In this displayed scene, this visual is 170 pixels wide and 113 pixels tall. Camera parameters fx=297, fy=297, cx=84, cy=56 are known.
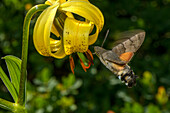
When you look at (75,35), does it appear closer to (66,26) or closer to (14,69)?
(66,26)

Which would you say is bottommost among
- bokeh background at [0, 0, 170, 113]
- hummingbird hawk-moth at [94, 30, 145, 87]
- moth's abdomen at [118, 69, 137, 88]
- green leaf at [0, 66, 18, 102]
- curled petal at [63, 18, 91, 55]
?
bokeh background at [0, 0, 170, 113]

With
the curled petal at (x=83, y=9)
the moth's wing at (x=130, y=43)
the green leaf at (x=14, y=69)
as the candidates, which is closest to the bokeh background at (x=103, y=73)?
the green leaf at (x=14, y=69)

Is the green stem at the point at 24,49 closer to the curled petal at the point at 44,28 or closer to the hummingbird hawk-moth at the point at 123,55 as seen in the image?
the curled petal at the point at 44,28

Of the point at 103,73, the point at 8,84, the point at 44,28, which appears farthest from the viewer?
the point at 103,73

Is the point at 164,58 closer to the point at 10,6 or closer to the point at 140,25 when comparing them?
the point at 140,25

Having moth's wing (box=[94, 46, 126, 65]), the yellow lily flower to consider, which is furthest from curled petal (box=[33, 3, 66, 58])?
moth's wing (box=[94, 46, 126, 65])

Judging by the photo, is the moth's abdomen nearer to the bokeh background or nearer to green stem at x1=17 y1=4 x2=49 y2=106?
green stem at x1=17 y1=4 x2=49 y2=106

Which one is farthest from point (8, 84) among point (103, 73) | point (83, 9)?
point (103, 73)
